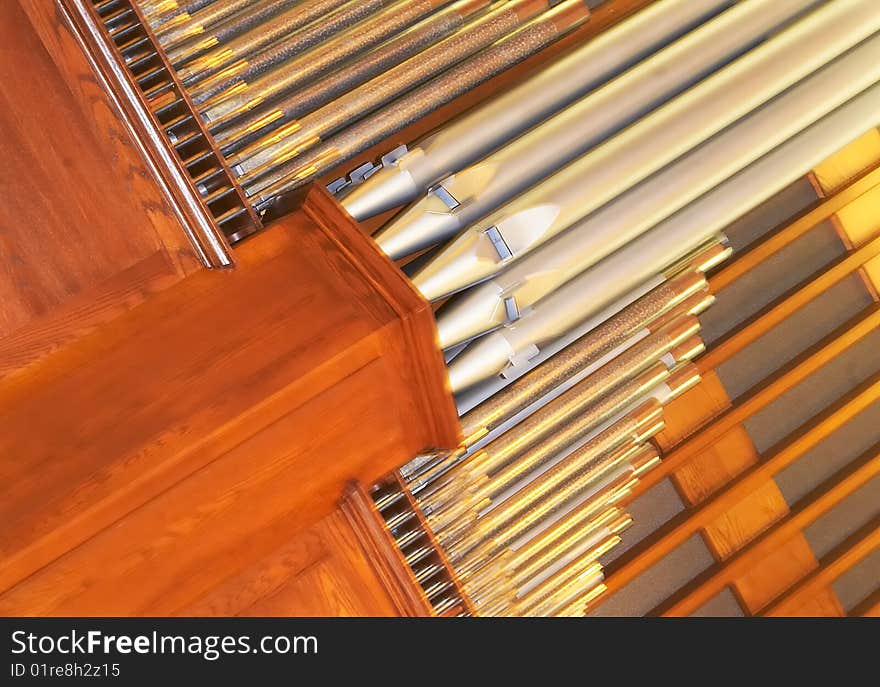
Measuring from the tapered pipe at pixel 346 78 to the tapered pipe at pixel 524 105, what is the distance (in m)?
0.12

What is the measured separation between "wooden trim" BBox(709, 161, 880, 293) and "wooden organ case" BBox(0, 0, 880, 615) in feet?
2.53

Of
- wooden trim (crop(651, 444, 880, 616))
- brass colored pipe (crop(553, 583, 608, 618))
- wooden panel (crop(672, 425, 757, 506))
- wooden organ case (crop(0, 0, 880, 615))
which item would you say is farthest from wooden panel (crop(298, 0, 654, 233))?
wooden trim (crop(651, 444, 880, 616))

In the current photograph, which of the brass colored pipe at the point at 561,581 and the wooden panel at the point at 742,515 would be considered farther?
the wooden panel at the point at 742,515

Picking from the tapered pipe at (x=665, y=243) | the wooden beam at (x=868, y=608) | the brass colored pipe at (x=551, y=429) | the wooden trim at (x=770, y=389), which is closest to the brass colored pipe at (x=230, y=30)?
the tapered pipe at (x=665, y=243)

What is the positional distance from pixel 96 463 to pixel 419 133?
67 centimetres

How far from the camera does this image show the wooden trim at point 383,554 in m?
1.35

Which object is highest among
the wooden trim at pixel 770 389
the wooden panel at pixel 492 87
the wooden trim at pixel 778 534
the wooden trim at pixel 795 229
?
the wooden panel at pixel 492 87

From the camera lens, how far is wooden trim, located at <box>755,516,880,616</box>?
2.03 metres

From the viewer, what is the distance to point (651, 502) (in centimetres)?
202

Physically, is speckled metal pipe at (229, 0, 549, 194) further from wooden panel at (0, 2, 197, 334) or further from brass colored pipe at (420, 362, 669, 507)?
brass colored pipe at (420, 362, 669, 507)

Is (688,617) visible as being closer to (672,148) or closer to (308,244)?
(672,148)

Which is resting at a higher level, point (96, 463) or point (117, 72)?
point (117, 72)

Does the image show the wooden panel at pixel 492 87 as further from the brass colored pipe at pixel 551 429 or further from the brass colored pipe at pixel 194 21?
the brass colored pipe at pixel 551 429

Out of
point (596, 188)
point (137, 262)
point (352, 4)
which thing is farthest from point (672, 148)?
point (137, 262)
